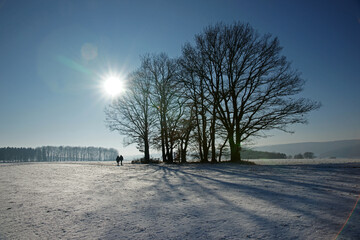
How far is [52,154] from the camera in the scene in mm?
136625

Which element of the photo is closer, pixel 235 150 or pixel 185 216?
pixel 185 216

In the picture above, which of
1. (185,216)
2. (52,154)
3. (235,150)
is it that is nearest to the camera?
(185,216)

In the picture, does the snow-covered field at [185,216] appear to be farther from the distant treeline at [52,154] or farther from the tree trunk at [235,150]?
the distant treeline at [52,154]

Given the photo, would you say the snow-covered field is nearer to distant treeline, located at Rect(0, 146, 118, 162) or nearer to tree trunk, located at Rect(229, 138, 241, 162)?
tree trunk, located at Rect(229, 138, 241, 162)

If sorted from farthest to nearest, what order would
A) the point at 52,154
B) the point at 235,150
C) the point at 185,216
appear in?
the point at 52,154, the point at 235,150, the point at 185,216

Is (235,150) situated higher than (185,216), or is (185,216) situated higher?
(235,150)

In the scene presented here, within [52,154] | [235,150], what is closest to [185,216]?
[235,150]

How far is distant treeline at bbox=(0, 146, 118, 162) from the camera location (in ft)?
388

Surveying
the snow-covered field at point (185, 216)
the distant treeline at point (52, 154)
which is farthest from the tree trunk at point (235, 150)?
the distant treeline at point (52, 154)

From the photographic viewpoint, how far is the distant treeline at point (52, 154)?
11819 centimetres

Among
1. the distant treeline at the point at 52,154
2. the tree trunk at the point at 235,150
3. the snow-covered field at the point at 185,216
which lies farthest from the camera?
the distant treeline at the point at 52,154

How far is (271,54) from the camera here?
17109mm

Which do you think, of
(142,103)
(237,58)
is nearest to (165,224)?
(237,58)

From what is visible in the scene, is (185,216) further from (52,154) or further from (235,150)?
(52,154)
